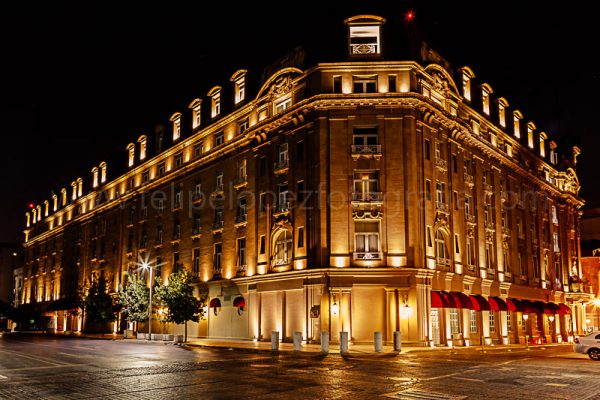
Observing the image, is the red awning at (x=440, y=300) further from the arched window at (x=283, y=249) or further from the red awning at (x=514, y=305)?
the red awning at (x=514, y=305)

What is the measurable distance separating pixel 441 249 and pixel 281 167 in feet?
42.3

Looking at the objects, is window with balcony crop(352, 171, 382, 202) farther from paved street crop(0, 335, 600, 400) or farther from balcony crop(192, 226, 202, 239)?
balcony crop(192, 226, 202, 239)

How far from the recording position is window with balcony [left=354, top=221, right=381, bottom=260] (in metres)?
38.9

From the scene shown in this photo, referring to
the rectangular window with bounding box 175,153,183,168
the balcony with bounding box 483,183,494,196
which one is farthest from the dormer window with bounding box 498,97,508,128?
the rectangular window with bounding box 175,153,183,168

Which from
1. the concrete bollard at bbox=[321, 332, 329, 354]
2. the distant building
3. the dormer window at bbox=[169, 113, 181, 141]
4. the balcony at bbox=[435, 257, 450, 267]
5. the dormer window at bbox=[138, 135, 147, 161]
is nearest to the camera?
the concrete bollard at bbox=[321, 332, 329, 354]

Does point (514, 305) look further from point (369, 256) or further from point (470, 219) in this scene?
point (369, 256)

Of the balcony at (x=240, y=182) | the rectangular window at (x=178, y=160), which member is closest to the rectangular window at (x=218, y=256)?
the balcony at (x=240, y=182)

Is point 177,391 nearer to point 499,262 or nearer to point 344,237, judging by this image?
point 344,237

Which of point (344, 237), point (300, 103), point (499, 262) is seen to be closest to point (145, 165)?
point (300, 103)

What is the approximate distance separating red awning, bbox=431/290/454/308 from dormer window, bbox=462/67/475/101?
17.6 meters

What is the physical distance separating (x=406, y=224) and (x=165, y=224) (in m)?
28.7

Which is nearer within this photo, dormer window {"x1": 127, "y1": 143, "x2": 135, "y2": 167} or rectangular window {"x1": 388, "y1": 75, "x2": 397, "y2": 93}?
rectangular window {"x1": 388, "y1": 75, "x2": 397, "y2": 93}

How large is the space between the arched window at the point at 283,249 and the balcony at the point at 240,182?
21.8 ft

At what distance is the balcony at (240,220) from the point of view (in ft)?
154
